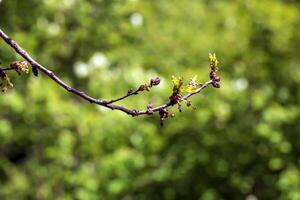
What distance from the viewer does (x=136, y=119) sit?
28.0ft

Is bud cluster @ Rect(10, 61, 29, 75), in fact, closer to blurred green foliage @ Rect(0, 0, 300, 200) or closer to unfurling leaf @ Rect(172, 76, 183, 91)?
unfurling leaf @ Rect(172, 76, 183, 91)

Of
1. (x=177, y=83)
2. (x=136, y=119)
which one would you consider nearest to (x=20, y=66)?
(x=177, y=83)

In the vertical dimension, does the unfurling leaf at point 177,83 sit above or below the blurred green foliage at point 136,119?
below

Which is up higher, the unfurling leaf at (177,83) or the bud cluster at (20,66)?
the bud cluster at (20,66)

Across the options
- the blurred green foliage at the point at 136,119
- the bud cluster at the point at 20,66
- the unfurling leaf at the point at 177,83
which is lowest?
the unfurling leaf at the point at 177,83

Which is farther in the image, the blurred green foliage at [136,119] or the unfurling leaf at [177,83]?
the blurred green foliage at [136,119]

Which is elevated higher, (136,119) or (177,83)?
(136,119)

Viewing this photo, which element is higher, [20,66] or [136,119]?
[136,119]

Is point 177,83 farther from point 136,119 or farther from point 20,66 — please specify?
point 136,119

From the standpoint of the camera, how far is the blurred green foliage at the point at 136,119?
8414mm

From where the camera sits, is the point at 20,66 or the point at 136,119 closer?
the point at 20,66

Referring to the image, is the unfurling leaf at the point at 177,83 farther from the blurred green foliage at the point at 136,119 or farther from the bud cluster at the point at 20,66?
the blurred green foliage at the point at 136,119

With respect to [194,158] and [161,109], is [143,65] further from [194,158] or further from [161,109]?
[161,109]

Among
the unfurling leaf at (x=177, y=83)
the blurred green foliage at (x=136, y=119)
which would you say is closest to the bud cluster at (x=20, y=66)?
the unfurling leaf at (x=177, y=83)
